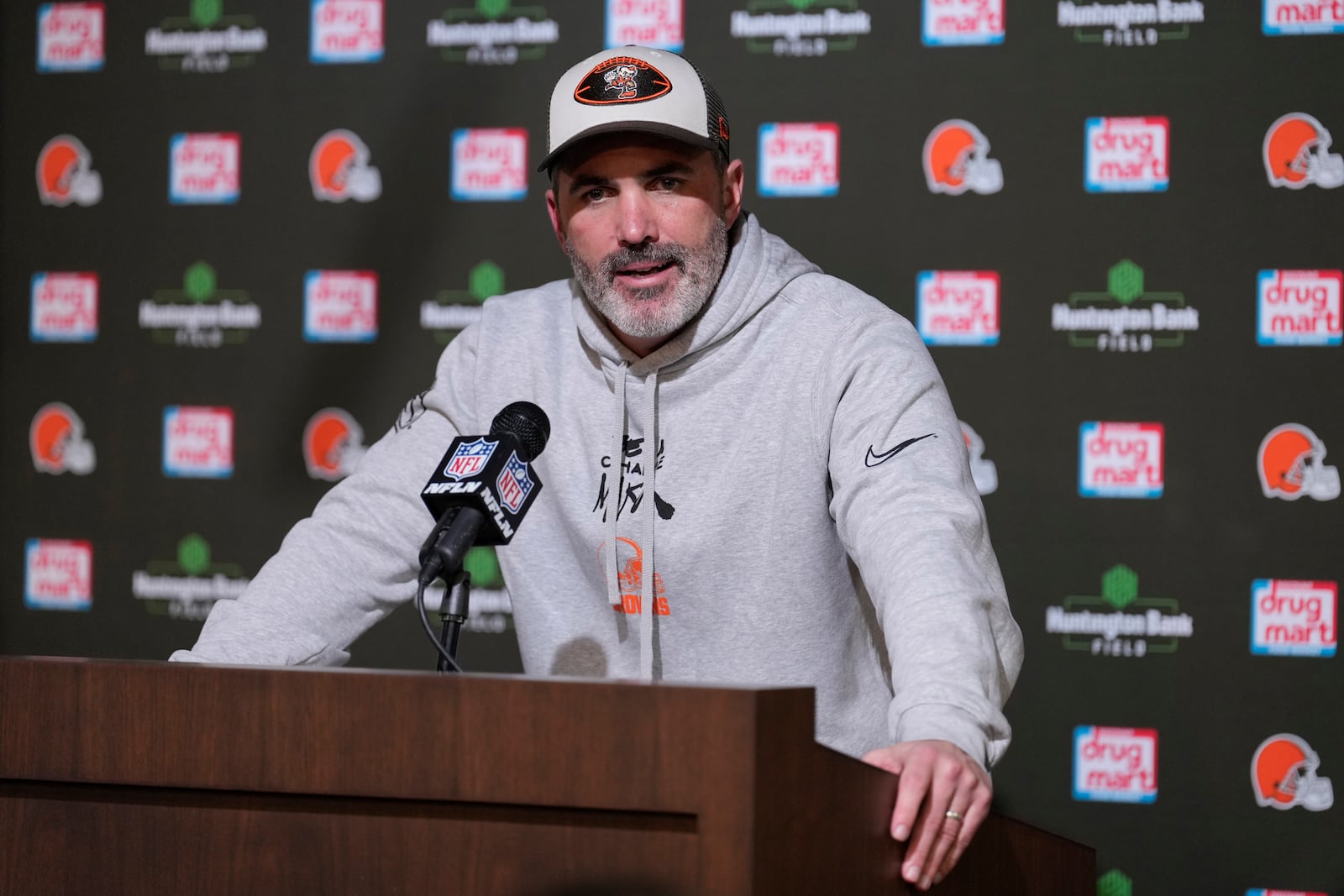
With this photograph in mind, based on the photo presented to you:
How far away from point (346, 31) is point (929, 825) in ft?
8.60

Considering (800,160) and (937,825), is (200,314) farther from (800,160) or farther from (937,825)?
(937,825)

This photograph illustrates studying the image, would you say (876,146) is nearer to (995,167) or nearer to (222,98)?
(995,167)

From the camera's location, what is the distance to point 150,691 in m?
0.92

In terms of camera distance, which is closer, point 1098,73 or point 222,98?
point 1098,73

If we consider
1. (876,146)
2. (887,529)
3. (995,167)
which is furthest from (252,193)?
(887,529)

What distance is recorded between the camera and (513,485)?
1233 mm

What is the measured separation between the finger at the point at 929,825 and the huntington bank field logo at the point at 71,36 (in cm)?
300

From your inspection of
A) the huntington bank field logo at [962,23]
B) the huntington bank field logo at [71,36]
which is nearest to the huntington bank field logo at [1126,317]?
the huntington bank field logo at [962,23]

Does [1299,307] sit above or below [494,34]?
below

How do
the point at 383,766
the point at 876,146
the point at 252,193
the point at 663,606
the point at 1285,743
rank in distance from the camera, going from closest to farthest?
the point at 383,766 → the point at 663,606 → the point at 1285,743 → the point at 876,146 → the point at 252,193

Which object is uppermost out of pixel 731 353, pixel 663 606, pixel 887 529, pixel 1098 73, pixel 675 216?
pixel 1098 73

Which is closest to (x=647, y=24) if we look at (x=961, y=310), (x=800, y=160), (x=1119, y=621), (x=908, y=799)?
(x=800, y=160)

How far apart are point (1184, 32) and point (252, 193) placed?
217 centimetres

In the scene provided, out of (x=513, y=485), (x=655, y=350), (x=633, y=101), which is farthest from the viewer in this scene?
(x=655, y=350)
